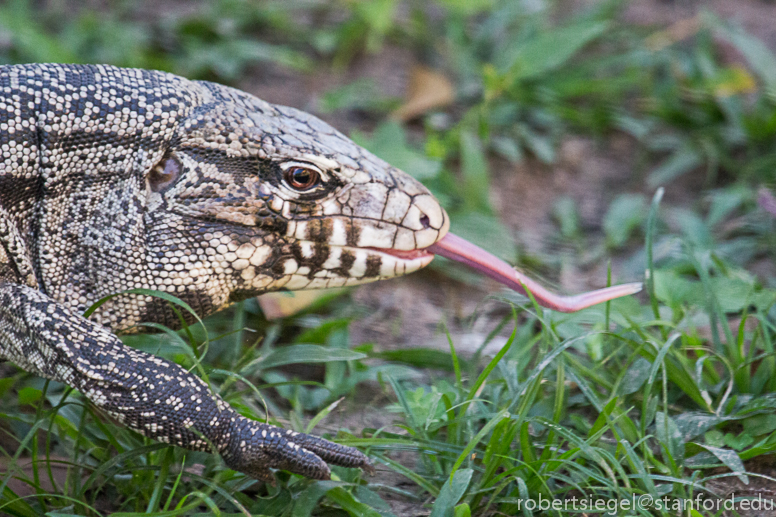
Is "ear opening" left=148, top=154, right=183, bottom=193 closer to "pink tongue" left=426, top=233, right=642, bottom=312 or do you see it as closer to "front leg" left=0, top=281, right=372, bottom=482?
"front leg" left=0, top=281, right=372, bottom=482

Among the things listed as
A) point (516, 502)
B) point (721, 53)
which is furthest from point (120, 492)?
point (721, 53)

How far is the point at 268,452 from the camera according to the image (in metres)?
2.29

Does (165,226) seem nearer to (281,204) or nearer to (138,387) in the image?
(281,204)

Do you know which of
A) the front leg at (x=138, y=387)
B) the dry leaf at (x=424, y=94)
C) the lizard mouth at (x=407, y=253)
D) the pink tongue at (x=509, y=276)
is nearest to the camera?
the front leg at (x=138, y=387)

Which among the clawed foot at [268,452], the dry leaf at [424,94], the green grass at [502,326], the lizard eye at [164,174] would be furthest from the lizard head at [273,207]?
the dry leaf at [424,94]

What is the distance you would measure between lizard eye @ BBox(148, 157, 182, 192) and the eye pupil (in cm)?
37

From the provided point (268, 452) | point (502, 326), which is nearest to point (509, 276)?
point (502, 326)

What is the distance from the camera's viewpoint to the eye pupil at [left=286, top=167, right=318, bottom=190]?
2.58 metres

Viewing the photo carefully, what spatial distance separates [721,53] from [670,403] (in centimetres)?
359

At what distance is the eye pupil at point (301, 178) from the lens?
2584mm

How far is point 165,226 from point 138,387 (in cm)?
55

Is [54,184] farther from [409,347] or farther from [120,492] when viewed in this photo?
[409,347]

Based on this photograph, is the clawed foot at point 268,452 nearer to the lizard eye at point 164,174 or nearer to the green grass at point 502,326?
the green grass at point 502,326

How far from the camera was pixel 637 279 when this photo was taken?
4.03 m
